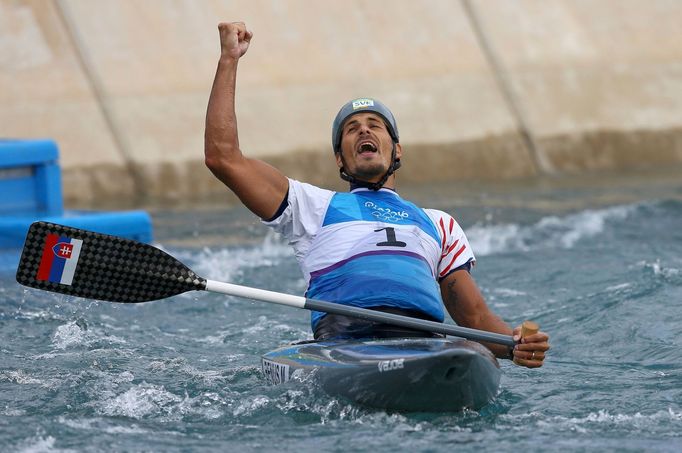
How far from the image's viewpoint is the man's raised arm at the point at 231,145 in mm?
4961

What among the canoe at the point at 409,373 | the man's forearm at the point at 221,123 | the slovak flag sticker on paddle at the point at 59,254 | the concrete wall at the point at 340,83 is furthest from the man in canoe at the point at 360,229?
the concrete wall at the point at 340,83

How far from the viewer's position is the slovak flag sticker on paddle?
5145mm

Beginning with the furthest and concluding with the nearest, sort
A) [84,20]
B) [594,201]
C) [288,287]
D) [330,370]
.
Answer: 1. [84,20]
2. [594,201]
3. [288,287]
4. [330,370]

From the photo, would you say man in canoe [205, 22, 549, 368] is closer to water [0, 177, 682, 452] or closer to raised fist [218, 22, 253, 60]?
raised fist [218, 22, 253, 60]

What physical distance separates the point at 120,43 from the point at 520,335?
7.64 m

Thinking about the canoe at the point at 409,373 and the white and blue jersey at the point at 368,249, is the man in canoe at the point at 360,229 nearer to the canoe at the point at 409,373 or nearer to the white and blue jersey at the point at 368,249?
the white and blue jersey at the point at 368,249

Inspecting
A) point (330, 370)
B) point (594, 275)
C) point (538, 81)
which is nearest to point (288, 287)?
point (594, 275)

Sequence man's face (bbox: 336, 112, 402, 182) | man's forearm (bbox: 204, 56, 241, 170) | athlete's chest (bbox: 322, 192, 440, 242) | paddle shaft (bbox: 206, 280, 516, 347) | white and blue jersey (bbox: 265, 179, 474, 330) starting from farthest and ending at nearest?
1. man's face (bbox: 336, 112, 402, 182)
2. athlete's chest (bbox: 322, 192, 440, 242)
3. white and blue jersey (bbox: 265, 179, 474, 330)
4. man's forearm (bbox: 204, 56, 241, 170)
5. paddle shaft (bbox: 206, 280, 516, 347)

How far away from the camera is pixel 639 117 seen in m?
12.8

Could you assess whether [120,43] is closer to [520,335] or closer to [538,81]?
[538,81]

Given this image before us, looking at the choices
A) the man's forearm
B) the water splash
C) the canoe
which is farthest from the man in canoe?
the water splash

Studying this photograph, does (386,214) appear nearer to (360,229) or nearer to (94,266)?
(360,229)

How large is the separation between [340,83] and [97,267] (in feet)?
23.3

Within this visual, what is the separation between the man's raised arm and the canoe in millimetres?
693
